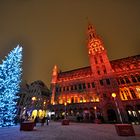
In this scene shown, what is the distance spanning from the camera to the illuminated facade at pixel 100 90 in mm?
27516

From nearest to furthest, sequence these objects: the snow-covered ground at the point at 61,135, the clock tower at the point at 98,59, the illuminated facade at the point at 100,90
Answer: the snow-covered ground at the point at 61,135, the illuminated facade at the point at 100,90, the clock tower at the point at 98,59

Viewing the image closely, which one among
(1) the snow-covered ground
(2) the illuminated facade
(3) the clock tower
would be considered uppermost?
(3) the clock tower

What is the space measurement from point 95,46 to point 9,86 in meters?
35.4

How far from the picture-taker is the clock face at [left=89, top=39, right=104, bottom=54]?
39.8m

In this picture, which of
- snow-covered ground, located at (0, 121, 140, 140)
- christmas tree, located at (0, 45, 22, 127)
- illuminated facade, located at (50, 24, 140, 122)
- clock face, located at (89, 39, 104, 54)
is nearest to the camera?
snow-covered ground, located at (0, 121, 140, 140)

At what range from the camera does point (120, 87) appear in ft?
98.1

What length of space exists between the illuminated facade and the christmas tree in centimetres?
1997

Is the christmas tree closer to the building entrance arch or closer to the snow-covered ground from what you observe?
the snow-covered ground

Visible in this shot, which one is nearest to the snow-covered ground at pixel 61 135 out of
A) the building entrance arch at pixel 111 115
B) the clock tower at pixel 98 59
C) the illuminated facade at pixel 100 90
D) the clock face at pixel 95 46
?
the illuminated facade at pixel 100 90

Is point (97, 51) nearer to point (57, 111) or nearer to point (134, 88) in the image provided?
point (134, 88)

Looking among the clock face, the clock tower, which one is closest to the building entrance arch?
the clock tower

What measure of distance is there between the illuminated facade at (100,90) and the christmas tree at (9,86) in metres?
20.0

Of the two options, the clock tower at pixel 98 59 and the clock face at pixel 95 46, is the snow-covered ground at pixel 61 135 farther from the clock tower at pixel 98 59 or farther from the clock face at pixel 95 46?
the clock face at pixel 95 46

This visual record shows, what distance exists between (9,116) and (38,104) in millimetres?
29865
